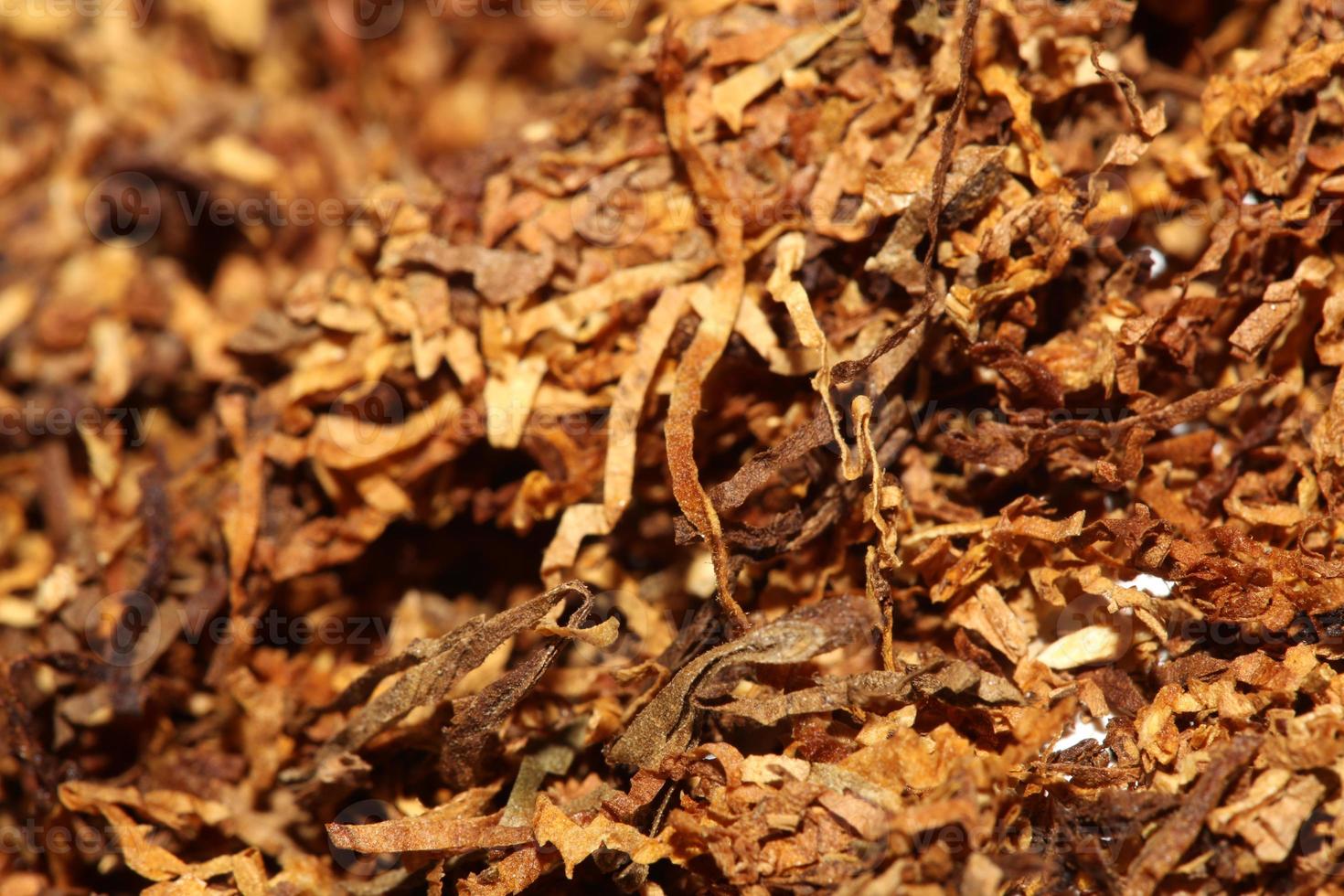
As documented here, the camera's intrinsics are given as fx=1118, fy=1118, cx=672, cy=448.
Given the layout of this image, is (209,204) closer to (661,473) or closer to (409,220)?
(409,220)

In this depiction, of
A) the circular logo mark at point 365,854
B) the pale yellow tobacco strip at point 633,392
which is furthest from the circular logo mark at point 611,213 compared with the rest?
the circular logo mark at point 365,854

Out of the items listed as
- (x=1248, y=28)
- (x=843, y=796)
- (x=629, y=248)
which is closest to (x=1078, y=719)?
(x=843, y=796)

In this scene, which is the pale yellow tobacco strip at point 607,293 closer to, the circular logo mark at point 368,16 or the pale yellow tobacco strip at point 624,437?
the pale yellow tobacco strip at point 624,437

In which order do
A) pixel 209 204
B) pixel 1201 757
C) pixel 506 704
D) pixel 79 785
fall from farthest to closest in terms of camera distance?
1. pixel 209 204
2. pixel 79 785
3. pixel 506 704
4. pixel 1201 757

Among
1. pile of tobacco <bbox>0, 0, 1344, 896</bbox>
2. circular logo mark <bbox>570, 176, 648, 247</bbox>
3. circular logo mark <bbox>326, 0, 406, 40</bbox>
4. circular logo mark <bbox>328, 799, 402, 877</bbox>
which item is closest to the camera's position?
pile of tobacco <bbox>0, 0, 1344, 896</bbox>

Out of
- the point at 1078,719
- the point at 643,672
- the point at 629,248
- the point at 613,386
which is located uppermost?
the point at 629,248

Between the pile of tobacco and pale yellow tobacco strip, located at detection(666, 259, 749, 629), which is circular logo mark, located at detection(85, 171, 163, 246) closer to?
the pile of tobacco

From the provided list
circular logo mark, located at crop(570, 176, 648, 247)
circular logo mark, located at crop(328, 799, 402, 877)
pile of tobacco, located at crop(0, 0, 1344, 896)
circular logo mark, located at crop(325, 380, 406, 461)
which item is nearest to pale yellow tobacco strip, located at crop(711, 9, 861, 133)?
pile of tobacco, located at crop(0, 0, 1344, 896)

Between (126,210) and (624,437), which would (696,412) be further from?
(126,210)
